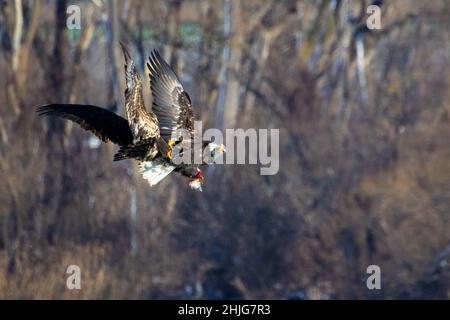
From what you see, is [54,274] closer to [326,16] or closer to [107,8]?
[107,8]

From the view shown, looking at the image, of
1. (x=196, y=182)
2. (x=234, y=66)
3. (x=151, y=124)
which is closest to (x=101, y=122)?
(x=151, y=124)

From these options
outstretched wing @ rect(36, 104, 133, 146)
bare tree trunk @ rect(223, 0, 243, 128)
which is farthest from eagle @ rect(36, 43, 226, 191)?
bare tree trunk @ rect(223, 0, 243, 128)

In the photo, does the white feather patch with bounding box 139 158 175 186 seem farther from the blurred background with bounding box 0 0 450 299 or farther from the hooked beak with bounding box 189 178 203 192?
the blurred background with bounding box 0 0 450 299

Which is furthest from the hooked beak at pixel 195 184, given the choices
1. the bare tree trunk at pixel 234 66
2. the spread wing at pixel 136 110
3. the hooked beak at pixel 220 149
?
the bare tree trunk at pixel 234 66

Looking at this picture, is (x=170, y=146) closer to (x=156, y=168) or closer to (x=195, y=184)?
(x=156, y=168)

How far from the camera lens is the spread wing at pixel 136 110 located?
8.73 meters

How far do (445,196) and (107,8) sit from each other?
7048 mm

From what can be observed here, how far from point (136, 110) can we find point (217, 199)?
9.94 meters

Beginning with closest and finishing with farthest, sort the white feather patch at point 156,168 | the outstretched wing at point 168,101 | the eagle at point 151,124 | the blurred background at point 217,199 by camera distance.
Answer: the eagle at point 151,124 < the white feather patch at point 156,168 < the outstretched wing at point 168,101 < the blurred background at point 217,199

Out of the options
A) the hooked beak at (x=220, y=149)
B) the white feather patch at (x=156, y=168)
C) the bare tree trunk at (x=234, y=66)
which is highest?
the bare tree trunk at (x=234, y=66)

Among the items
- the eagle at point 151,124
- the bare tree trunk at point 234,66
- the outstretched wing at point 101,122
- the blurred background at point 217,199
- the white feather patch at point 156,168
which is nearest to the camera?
the eagle at point 151,124

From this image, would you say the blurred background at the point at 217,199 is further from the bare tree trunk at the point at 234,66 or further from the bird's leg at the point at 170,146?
the bird's leg at the point at 170,146

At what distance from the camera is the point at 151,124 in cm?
908
